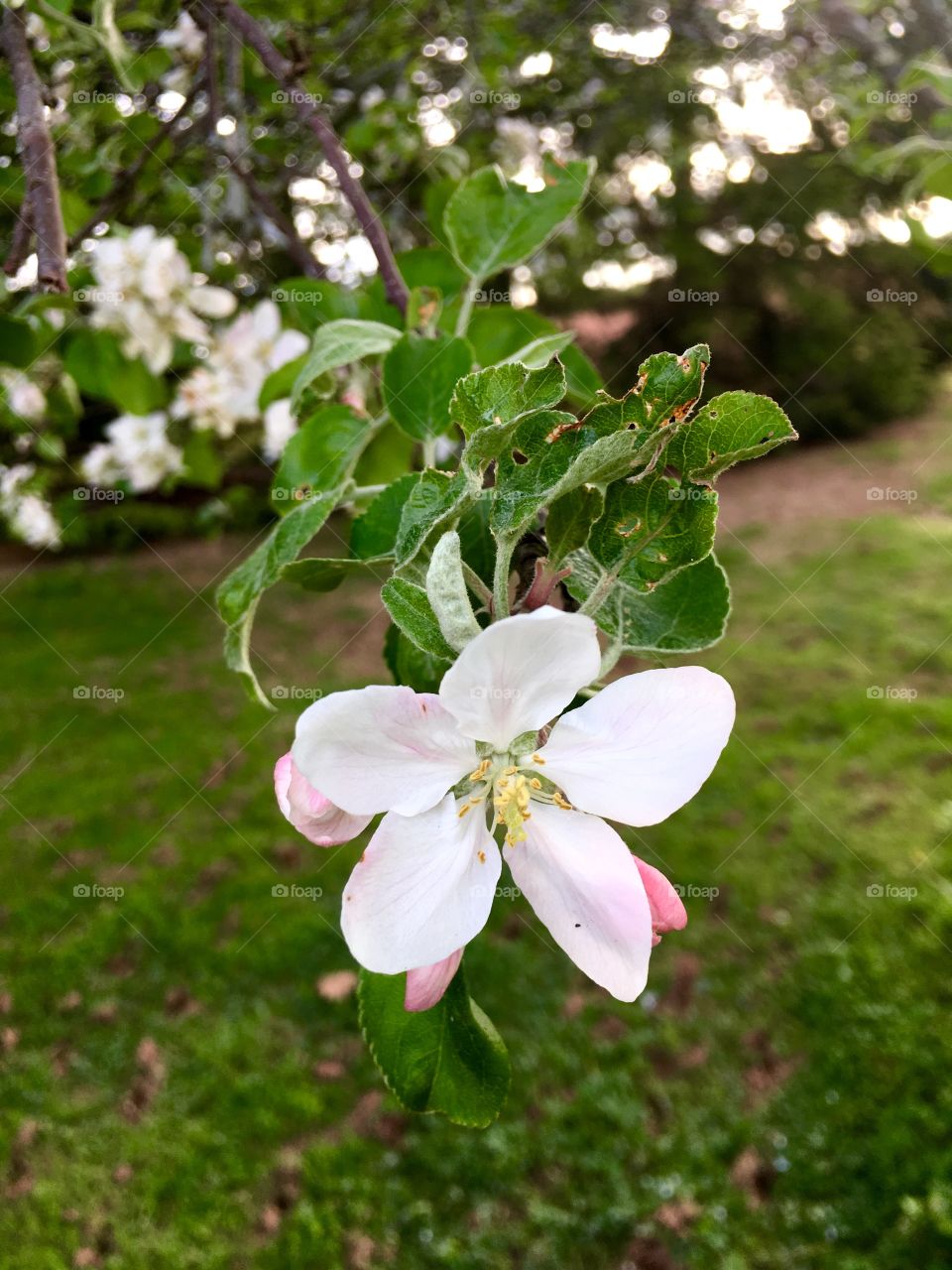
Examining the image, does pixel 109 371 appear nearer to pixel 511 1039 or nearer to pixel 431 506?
pixel 431 506

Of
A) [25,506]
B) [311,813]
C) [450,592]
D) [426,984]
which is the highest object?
[450,592]

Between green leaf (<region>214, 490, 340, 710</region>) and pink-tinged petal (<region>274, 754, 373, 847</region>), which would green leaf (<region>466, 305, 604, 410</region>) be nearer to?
green leaf (<region>214, 490, 340, 710</region>)

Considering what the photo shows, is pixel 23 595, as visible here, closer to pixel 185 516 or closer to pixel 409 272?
pixel 185 516

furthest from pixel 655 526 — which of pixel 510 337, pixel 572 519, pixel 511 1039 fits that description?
pixel 511 1039

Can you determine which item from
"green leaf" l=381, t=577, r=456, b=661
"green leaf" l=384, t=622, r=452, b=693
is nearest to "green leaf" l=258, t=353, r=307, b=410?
"green leaf" l=384, t=622, r=452, b=693

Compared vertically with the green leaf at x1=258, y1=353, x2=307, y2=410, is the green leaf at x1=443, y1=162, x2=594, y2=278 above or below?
above

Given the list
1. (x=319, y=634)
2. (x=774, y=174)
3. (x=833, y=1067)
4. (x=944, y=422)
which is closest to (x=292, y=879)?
(x=833, y=1067)
